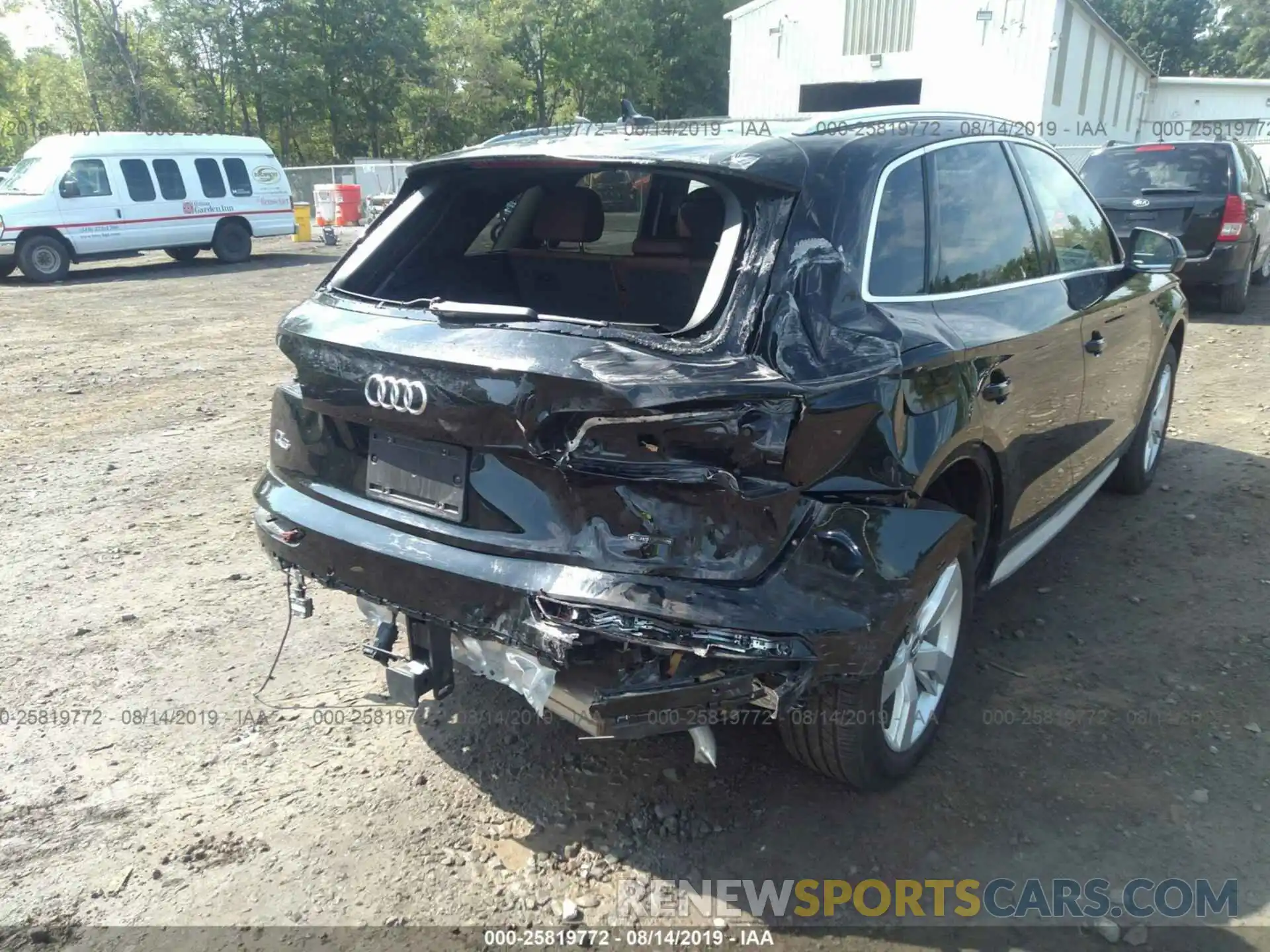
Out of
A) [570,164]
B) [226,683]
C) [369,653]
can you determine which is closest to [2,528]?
[226,683]

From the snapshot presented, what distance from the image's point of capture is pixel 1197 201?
9.58 metres

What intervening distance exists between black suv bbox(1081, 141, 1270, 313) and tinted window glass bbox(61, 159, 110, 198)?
1546 centimetres

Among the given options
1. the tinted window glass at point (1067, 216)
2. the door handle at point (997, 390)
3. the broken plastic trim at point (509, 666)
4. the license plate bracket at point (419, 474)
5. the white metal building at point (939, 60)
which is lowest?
the broken plastic trim at point (509, 666)

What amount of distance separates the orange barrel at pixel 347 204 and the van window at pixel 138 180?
8.65m

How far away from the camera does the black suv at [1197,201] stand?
949 centimetres

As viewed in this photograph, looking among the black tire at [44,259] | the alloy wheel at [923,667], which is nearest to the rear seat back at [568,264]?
the alloy wheel at [923,667]

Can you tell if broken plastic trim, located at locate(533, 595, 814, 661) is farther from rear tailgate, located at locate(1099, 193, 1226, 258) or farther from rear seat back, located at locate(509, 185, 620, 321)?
rear tailgate, located at locate(1099, 193, 1226, 258)

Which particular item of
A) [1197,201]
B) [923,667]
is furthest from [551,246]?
[1197,201]

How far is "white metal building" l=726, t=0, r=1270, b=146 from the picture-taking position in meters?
23.9

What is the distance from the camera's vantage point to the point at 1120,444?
445cm

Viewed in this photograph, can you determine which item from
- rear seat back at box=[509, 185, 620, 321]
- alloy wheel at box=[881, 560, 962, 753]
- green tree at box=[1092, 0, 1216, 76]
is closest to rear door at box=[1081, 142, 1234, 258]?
rear seat back at box=[509, 185, 620, 321]

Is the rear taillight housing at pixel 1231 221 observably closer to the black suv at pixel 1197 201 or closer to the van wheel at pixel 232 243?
the black suv at pixel 1197 201

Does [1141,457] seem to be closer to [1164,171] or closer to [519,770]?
[519,770]

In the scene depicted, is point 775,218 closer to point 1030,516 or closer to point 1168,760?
point 1030,516
